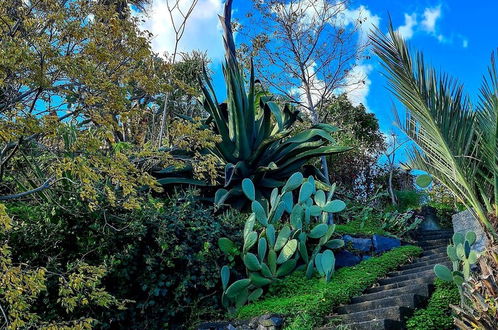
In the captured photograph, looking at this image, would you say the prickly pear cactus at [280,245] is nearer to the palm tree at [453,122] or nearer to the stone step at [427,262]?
the stone step at [427,262]

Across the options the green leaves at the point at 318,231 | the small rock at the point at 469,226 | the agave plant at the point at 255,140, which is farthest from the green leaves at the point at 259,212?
the small rock at the point at 469,226

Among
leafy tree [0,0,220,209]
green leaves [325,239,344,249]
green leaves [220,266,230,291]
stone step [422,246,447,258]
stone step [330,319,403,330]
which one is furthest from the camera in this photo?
stone step [422,246,447,258]

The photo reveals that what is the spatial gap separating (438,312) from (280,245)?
207 cm

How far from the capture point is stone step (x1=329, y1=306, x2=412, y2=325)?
5.59 metres

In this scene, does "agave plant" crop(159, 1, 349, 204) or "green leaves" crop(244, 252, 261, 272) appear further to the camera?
"agave plant" crop(159, 1, 349, 204)

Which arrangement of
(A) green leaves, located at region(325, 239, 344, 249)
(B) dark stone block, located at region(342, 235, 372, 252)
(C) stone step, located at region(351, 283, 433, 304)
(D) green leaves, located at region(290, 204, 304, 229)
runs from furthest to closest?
(B) dark stone block, located at region(342, 235, 372, 252), (A) green leaves, located at region(325, 239, 344, 249), (D) green leaves, located at region(290, 204, 304, 229), (C) stone step, located at region(351, 283, 433, 304)

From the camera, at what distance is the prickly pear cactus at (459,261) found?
17.0 ft

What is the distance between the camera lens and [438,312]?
18.7ft

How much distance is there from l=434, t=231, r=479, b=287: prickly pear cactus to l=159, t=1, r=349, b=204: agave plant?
339 centimetres

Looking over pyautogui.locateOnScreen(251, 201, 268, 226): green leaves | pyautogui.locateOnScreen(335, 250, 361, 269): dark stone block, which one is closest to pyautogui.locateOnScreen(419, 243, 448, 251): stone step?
pyautogui.locateOnScreen(335, 250, 361, 269): dark stone block

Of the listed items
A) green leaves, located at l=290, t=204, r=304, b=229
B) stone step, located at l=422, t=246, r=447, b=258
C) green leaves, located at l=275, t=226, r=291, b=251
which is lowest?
stone step, located at l=422, t=246, r=447, b=258

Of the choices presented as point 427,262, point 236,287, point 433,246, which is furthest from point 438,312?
point 433,246

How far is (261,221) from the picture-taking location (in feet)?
23.4

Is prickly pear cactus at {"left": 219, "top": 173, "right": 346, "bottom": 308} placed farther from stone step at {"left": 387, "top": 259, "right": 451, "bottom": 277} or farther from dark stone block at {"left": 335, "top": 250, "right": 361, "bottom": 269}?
stone step at {"left": 387, "top": 259, "right": 451, "bottom": 277}
